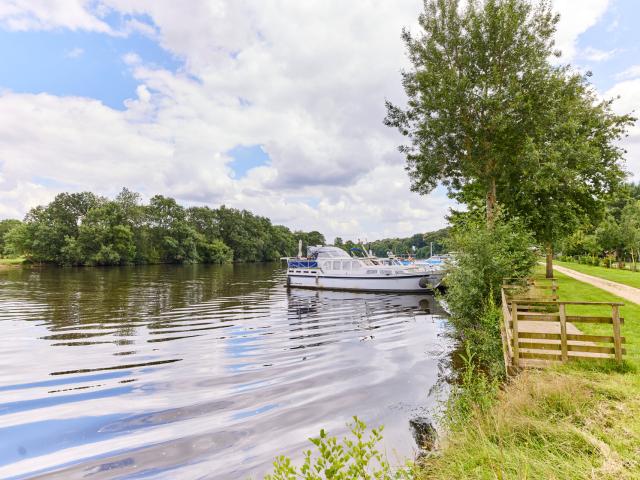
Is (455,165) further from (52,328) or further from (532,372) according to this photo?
(52,328)

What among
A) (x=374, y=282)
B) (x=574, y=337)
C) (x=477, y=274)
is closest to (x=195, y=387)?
(x=574, y=337)

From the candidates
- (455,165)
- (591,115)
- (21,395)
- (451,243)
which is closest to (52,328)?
(21,395)

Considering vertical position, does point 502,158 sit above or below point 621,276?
above

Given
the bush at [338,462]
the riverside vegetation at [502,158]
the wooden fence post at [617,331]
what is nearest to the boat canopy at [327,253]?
the riverside vegetation at [502,158]

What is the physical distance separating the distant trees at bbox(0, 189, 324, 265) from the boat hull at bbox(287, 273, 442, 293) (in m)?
52.6

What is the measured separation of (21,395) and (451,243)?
14.9m

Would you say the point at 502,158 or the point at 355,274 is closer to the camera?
the point at 502,158

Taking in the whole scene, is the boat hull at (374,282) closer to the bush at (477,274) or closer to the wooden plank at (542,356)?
the bush at (477,274)

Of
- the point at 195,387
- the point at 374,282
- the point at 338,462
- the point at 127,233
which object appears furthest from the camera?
the point at 127,233

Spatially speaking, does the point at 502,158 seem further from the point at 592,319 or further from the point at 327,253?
the point at 327,253

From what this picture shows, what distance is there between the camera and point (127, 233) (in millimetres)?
74750

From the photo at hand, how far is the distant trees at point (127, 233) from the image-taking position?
7050 centimetres

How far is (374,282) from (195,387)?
22.8 metres

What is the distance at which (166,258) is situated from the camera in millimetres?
87000
